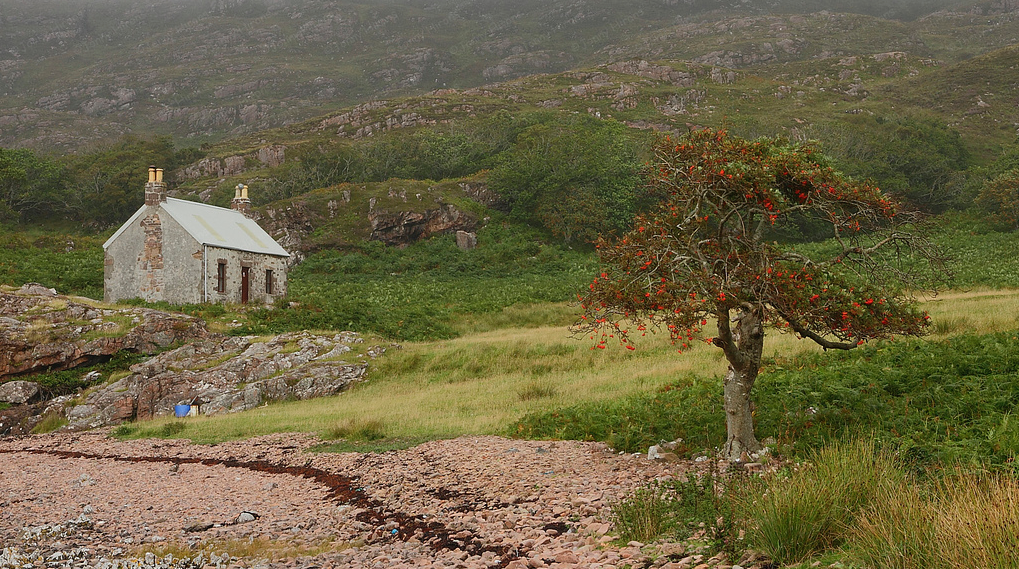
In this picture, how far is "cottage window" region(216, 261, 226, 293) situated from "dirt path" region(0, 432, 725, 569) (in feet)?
72.6

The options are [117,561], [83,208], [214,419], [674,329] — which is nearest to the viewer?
[117,561]

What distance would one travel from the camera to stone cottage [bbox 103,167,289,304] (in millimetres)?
35906

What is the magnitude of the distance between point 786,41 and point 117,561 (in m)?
213

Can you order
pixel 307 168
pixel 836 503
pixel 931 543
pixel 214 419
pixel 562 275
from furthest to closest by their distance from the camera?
1. pixel 307 168
2. pixel 562 275
3. pixel 214 419
4. pixel 836 503
5. pixel 931 543

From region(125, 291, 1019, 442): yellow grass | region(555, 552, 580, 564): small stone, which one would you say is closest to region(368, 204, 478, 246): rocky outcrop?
region(125, 291, 1019, 442): yellow grass

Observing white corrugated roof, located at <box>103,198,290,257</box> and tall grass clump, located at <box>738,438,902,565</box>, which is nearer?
tall grass clump, located at <box>738,438,902,565</box>

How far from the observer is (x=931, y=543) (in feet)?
14.9

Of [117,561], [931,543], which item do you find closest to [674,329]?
[931,543]

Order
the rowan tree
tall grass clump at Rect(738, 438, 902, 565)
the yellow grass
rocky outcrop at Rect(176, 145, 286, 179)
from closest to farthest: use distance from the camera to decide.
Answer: tall grass clump at Rect(738, 438, 902, 565) < the rowan tree < the yellow grass < rocky outcrop at Rect(176, 145, 286, 179)

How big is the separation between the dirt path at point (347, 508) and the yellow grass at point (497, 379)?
3.53m

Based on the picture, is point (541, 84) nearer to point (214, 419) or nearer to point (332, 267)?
point (332, 267)

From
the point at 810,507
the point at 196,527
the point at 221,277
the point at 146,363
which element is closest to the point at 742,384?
the point at 810,507

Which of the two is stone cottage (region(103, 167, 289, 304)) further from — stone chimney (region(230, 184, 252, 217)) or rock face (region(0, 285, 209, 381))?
stone chimney (region(230, 184, 252, 217))

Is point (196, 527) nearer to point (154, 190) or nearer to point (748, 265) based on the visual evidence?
point (748, 265)
